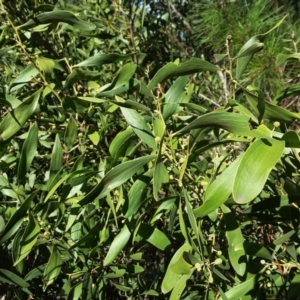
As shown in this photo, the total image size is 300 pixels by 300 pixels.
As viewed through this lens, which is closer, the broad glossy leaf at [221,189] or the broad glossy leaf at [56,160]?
the broad glossy leaf at [221,189]

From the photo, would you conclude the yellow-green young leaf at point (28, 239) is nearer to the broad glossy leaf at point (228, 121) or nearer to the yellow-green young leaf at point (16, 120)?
the yellow-green young leaf at point (16, 120)

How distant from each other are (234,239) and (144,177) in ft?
0.55

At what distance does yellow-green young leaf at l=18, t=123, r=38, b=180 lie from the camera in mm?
883

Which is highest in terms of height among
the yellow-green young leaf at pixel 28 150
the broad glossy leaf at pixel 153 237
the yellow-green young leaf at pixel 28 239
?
the yellow-green young leaf at pixel 28 150

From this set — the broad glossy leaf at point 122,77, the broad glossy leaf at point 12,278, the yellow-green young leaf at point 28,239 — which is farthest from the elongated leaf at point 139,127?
the broad glossy leaf at point 12,278

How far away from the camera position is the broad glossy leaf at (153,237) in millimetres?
871

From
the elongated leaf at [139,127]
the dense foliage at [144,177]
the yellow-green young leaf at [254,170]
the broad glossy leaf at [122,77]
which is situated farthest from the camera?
the broad glossy leaf at [122,77]

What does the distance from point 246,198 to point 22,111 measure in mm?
468

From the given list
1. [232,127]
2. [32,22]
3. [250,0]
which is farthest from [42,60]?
[250,0]

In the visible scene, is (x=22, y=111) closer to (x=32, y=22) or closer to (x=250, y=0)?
(x=32, y=22)

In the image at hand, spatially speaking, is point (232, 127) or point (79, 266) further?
point (79, 266)

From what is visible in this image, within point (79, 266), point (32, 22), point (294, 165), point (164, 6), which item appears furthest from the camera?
point (164, 6)

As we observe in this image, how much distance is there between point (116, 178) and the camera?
A: 28.1 inches

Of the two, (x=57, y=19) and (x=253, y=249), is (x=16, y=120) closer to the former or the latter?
(x=57, y=19)
